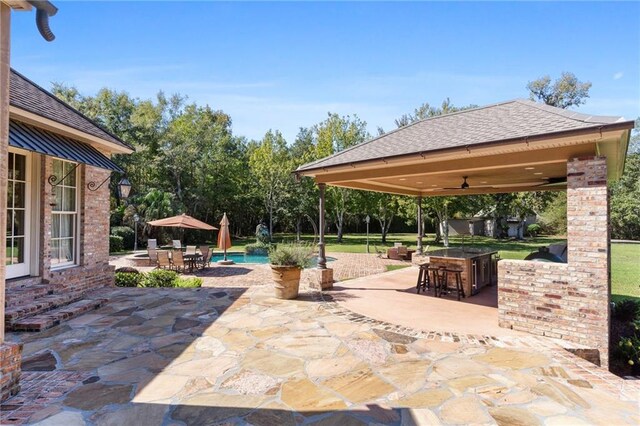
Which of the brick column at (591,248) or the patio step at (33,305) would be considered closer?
the brick column at (591,248)

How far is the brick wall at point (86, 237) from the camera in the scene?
23.0ft

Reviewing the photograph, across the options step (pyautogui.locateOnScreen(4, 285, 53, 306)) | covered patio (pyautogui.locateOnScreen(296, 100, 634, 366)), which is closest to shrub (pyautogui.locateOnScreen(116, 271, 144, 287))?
step (pyautogui.locateOnScreen(4, 285, 53, 306))

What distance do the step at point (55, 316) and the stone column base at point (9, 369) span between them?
2.46m

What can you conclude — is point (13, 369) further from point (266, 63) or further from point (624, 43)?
point (624, 43)

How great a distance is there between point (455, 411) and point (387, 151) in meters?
5.74

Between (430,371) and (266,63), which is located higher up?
(266,63)

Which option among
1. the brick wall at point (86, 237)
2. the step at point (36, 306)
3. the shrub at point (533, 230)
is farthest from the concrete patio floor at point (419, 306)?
the shrub at point (533, 230)

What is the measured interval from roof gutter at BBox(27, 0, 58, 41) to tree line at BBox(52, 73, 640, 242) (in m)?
21.1

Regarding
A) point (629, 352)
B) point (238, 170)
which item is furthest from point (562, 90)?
point (629, 352)

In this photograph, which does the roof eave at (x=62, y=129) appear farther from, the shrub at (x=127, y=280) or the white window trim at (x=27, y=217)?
the shrub at (x=127, y=280)

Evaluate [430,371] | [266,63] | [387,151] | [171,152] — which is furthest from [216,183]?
[430,371]

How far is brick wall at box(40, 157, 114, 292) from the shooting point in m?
7.01

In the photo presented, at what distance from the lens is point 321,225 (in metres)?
9.48

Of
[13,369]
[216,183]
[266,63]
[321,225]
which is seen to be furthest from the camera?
[216,183]
